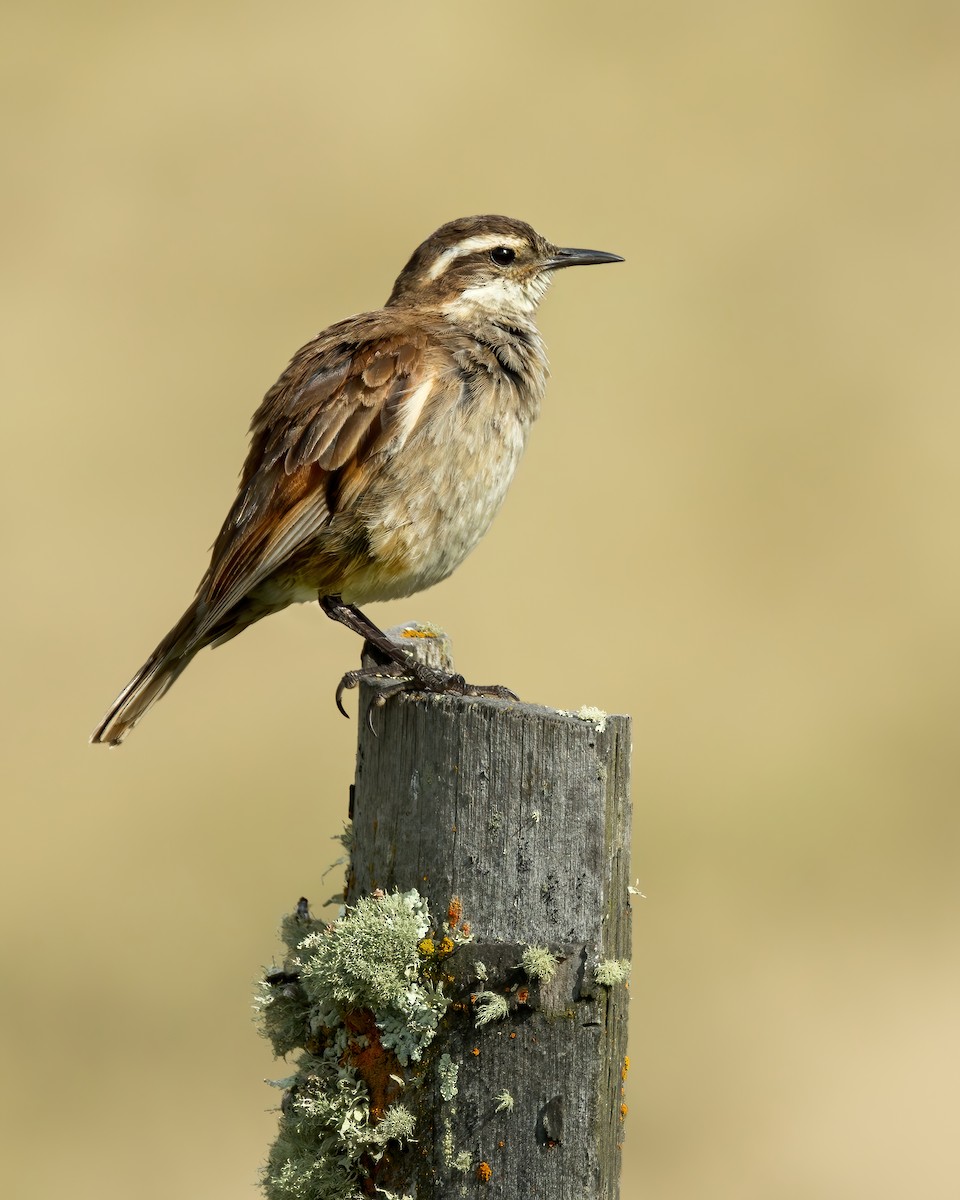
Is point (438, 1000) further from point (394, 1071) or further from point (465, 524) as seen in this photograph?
point (465, 524)

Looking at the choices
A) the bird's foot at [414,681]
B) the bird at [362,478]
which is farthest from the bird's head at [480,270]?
the bird's foot at [414,681]

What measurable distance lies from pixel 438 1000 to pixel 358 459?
8.24 feet

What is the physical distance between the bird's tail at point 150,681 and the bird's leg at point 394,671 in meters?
0.53

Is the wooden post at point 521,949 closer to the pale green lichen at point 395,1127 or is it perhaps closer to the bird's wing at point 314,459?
the pale green lichen at point 395,1127

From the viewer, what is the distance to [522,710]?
11.6ft

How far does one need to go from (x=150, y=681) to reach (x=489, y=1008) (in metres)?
2.73

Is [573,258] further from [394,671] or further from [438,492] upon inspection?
[394,671]

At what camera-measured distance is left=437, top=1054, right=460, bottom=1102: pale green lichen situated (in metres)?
3.43

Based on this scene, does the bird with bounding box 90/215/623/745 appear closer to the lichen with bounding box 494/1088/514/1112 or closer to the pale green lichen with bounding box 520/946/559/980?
the pale green lichen with bounding box 520/946/559/980

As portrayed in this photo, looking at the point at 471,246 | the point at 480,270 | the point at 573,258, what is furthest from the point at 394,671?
the point at 573,258

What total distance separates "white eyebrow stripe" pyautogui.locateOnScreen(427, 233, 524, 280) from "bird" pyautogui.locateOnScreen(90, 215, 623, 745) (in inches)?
19.7

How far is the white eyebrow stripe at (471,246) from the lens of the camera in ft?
21.2

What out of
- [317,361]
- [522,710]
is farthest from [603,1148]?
[317,361]

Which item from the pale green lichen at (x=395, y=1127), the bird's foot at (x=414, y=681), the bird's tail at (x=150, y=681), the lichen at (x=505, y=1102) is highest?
the bird's tail at (x=150, y=681)
